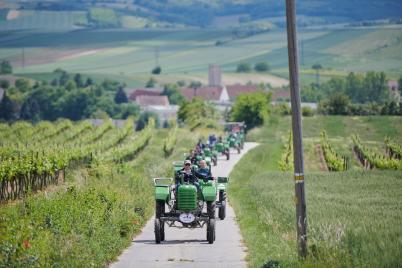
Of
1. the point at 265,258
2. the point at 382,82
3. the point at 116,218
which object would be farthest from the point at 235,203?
the point at 382,82

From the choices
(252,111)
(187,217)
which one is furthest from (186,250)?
(252,111)

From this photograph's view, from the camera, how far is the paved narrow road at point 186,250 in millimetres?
21766

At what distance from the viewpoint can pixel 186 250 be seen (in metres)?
24.1

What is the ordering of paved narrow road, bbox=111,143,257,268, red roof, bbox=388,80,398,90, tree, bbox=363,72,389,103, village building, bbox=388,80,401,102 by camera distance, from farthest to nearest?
red roof, bbox=388,80,398,90
tree, bbox=363,72,389,103
village building, bbox=388,80,401,102
paved narrow road, bbox=111,143,257,268

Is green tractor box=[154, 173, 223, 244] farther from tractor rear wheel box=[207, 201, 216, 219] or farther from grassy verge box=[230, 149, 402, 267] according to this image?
grassy verge box=[230, 149, 402, 267]

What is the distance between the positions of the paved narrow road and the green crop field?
14.9 inches

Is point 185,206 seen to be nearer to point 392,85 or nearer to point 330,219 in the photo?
point 330,219

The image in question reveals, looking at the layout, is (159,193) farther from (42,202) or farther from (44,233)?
(44,233)

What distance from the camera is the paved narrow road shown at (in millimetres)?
21766

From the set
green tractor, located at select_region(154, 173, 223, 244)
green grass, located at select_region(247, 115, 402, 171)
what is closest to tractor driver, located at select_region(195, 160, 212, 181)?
green tractor, located at select_region(154, 173, 223, 244)

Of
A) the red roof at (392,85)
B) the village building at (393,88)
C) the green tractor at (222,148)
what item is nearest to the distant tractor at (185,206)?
the green tractor at (222,148)

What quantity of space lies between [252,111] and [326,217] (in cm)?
9089

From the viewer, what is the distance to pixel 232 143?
7462 centimetres

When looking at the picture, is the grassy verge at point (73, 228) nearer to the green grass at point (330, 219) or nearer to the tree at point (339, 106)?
the green grass at point (330, 219)
